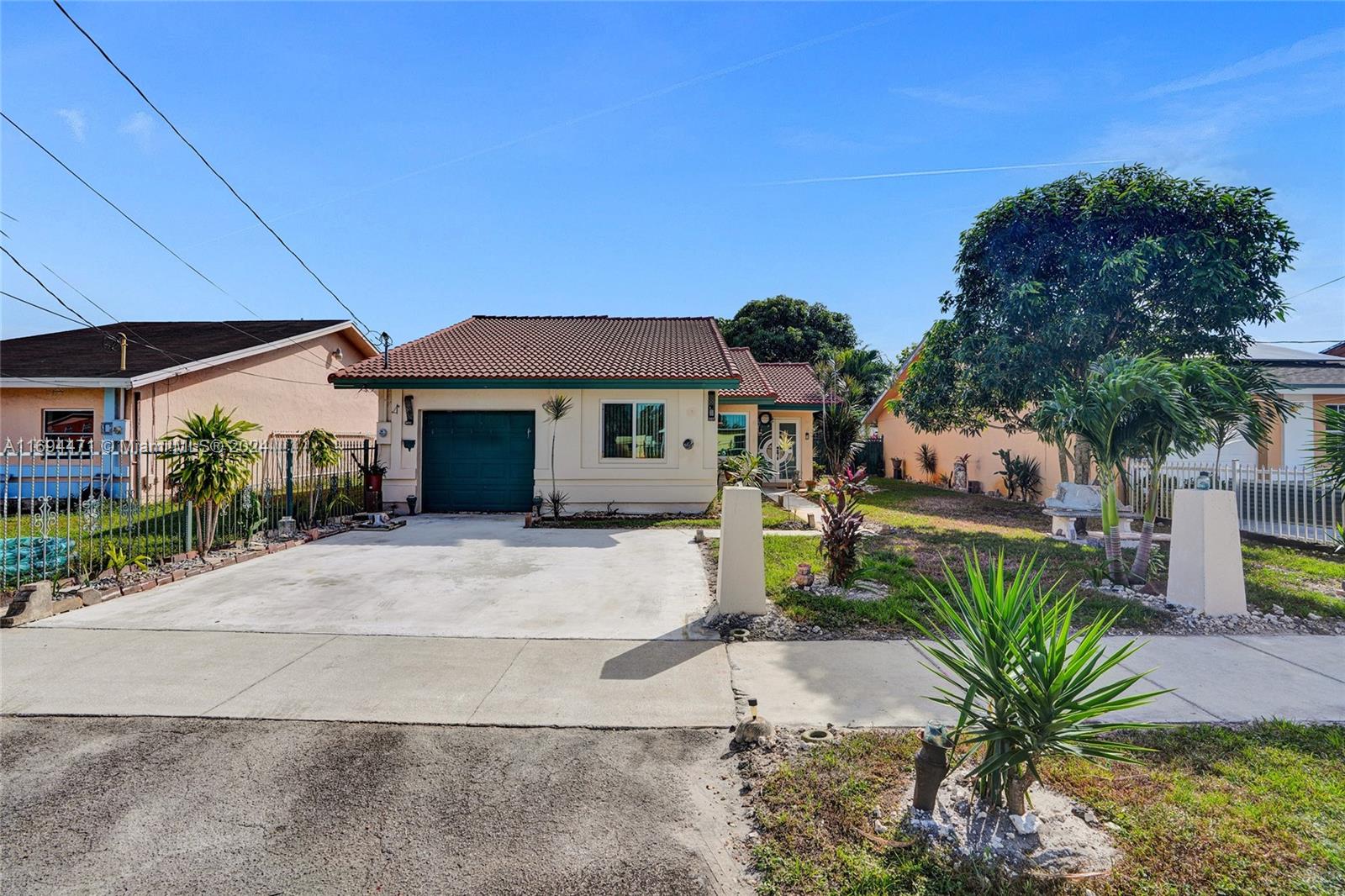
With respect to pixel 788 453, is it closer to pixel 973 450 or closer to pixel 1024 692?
pixel 973 450

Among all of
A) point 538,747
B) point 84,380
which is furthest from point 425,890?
point 84,380

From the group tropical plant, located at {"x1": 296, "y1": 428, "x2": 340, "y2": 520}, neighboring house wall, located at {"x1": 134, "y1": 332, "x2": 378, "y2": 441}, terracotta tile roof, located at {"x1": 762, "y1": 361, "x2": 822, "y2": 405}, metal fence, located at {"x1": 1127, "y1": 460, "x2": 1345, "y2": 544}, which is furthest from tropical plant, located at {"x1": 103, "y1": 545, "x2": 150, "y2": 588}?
metal fence, located at {"x1": 1127, "y1": 460, "x2": 1345, "y2": 544}

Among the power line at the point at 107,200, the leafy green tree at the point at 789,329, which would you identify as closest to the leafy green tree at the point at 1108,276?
the power line at the point at 107,200

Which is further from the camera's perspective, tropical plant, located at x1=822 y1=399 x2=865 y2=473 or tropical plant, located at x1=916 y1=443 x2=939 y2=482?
tropical plant, located at x1=916 y1=443 x2=939 y2=482

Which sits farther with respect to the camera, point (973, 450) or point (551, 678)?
point (973, 450)

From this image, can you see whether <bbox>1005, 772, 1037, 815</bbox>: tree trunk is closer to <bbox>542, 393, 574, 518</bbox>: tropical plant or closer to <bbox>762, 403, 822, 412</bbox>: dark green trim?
<bbox>542, 393, 574, 518</bbox>: tropical plant

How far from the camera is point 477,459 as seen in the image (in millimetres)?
13969

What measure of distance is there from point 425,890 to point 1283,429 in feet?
63.5

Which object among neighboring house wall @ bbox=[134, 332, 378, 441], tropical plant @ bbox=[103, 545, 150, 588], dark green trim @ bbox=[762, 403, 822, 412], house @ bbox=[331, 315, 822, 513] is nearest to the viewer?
tropical plant @ bbox=[103, 545, 150, 588]

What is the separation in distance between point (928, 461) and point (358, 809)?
84.9 feet

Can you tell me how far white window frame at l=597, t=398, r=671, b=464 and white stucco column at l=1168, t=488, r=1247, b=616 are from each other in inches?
366

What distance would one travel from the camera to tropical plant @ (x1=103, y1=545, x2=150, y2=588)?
273 inches

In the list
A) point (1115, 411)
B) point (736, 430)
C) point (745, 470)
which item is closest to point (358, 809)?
point (1115, 411)

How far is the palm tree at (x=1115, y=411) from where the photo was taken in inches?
266
